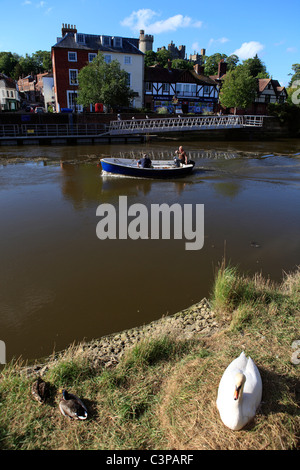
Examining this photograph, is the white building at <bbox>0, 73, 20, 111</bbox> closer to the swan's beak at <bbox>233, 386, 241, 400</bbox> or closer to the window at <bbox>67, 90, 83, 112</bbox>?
the window at <bbox>67, 90, 83, 112</bbox>

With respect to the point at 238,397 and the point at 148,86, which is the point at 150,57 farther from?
the point at 238,397

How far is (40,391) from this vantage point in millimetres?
4688

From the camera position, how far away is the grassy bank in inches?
157

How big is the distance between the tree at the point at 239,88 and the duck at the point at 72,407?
55.1 metres

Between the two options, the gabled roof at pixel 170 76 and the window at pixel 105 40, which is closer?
the window at pixel 105 40

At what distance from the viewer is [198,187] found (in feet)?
66.2

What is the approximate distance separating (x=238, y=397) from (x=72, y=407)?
2153 millimetres

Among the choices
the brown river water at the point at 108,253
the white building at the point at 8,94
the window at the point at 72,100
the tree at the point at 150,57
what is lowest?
the brown river water at the point at 108,253

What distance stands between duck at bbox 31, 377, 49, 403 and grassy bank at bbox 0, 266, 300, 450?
0.26ft

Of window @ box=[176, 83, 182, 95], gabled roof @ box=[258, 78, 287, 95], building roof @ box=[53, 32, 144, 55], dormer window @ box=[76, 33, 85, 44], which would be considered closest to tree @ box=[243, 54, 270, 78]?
gabled roof @ box=[258, 78, 287, 95]

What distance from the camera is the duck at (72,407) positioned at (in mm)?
4305

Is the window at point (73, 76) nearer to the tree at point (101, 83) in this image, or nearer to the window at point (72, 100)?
the window at point (72, 100)

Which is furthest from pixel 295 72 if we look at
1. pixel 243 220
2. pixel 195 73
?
pixel 243 220

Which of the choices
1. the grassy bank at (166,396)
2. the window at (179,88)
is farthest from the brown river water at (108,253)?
the window at (179,88)
